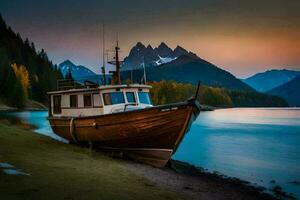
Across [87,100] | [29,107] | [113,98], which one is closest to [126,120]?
[113,98]

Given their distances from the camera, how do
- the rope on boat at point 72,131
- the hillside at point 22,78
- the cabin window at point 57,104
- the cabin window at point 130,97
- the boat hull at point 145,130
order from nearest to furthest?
the boat hull at point 145,130
the cabin window at point 130,97
the rope on boat at point 72,131
the cabin window at point 57,104
the hillside at point 22,78

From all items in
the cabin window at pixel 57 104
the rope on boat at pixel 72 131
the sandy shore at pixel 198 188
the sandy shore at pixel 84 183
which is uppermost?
the cabin window at pixel 57 104

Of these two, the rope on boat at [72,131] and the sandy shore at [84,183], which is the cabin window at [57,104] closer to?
the rope on boat at [72,131]

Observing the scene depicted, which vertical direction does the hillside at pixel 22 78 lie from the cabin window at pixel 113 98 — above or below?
above

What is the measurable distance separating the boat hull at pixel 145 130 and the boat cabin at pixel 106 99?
1175mm

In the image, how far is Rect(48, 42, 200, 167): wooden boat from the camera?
22.3m

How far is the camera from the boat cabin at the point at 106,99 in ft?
83.5

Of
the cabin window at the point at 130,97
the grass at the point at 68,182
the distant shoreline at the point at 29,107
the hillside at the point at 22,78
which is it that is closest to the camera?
the grass at the point at 68,182

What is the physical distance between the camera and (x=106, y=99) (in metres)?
25.6

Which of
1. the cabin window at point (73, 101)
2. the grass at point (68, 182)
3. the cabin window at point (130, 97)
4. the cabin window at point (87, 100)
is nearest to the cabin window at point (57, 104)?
the cabin window at point (73, 101)

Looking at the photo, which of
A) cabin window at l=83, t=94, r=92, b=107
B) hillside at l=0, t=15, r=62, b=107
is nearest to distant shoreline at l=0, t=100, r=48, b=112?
hillside at l=0, t=15, r=62, b=107

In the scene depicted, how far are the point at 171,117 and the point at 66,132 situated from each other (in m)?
10.7

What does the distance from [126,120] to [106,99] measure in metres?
3.35

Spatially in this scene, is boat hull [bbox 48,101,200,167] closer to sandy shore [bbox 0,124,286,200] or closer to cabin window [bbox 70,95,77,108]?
sandy shore [bbox 0,124,286,200]
